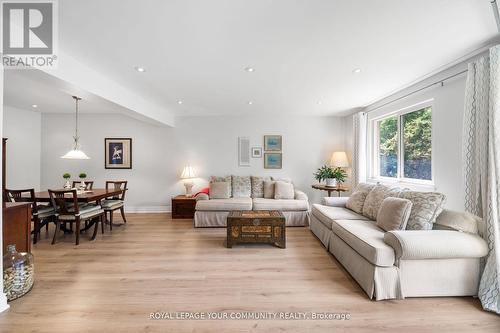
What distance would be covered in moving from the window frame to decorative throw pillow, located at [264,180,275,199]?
2.03 meters

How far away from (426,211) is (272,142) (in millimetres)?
3512

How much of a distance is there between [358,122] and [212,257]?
3.87 m

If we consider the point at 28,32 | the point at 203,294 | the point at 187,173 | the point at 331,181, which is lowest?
the point at 203,294

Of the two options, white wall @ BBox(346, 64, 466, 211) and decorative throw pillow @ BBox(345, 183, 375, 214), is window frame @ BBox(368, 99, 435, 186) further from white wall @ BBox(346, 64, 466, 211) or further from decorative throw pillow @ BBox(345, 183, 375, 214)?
decorative throw pillow @ BBox(345, 183, 375, 214)

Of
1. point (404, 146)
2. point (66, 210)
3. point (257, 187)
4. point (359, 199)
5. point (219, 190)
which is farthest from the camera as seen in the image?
point (257, 187)

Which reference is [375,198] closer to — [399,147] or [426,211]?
[426,211]

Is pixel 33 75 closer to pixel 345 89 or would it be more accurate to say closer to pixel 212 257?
pixel 212 257

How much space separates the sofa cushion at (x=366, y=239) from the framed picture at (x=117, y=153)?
16.0ft

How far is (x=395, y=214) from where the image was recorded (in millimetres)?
2443

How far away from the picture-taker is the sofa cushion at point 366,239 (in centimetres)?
200

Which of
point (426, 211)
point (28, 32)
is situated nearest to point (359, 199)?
point (426, 211)

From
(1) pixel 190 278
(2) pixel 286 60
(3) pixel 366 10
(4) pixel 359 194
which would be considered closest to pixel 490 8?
(3) pixel 366 10

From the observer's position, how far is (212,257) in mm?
2885

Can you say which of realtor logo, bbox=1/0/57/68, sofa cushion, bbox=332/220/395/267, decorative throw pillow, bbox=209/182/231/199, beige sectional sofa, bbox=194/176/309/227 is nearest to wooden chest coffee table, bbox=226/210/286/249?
sofa cushion, bbox=332/220/395/267
